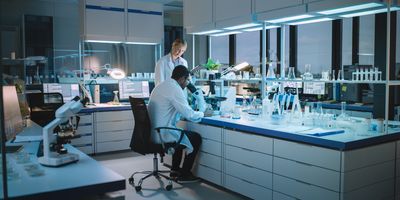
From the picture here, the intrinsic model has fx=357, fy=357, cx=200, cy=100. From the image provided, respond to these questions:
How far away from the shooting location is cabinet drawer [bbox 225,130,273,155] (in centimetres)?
310

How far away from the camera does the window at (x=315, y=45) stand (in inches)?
240

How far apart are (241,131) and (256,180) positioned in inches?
18.5

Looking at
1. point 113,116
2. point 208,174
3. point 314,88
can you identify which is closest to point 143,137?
point 208,174

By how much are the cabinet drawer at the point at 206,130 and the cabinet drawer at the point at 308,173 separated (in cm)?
79

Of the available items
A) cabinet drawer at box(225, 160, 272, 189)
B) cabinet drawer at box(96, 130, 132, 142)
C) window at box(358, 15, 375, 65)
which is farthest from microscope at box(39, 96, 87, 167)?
window at box(358, 15, 375, 65)

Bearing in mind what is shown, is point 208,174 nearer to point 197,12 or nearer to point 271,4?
point 271,4

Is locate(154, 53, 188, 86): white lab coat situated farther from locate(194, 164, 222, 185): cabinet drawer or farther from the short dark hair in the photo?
locate(194, 164, 222, 185): cabinet drawer

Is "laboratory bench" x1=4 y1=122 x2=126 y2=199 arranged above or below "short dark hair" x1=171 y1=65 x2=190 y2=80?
below

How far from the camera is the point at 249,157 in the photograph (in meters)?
3.27

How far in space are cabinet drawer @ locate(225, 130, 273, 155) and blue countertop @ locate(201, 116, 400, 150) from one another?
0.04 meters

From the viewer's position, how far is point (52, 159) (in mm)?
1831

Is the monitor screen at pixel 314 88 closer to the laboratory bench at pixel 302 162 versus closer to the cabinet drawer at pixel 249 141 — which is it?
the laboratory bench at pixel 302 162

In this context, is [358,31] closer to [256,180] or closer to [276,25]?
[276,25]

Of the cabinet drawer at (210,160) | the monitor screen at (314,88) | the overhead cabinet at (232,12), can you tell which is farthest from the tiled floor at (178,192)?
the monitor screen at (314,88)
